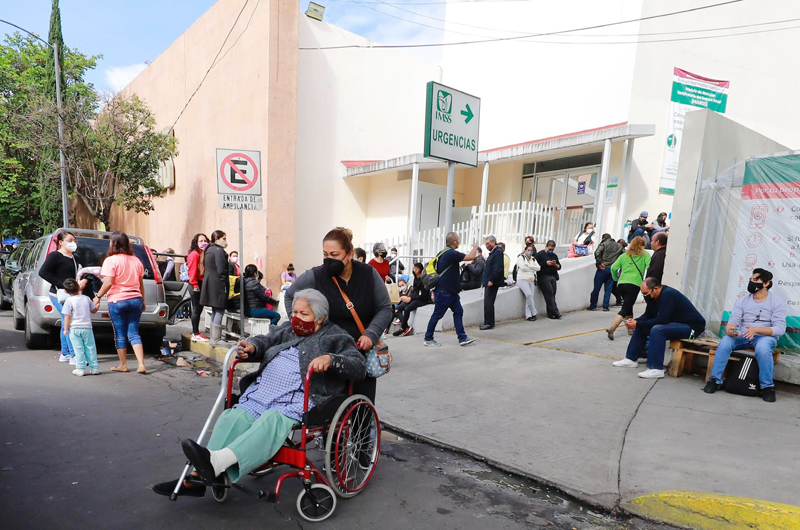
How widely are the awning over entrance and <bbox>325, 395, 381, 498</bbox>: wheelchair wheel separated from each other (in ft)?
27.1

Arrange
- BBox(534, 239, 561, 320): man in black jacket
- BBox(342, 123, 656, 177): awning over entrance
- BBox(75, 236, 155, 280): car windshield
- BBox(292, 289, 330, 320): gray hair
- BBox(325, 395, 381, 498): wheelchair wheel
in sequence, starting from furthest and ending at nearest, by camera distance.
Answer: BBox(342, 123, 656, 177): awning over entrance → BBox(534, 239, 561, 320): man in black jacket → BBox(75, 236, 155, 280): car windshield → BBox(292, 289, 330, 320): gray hair → BBox(325, 395, 381, 498): wheelchair wheel

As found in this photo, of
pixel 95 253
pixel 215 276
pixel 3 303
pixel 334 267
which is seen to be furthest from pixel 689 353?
pixel 3 303

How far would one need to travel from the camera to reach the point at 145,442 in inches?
160

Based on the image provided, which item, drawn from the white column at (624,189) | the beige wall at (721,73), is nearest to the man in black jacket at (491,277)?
the white column at (624,189)

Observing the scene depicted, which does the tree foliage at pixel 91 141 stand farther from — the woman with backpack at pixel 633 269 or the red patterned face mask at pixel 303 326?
the red patterned face mask at pixel 303 326

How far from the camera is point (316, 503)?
9.70 ft

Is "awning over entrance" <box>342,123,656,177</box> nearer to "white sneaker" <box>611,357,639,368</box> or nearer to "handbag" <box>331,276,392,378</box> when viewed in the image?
"white sneaker" <box>611,357,639,368</box>

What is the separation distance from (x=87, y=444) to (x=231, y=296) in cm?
369

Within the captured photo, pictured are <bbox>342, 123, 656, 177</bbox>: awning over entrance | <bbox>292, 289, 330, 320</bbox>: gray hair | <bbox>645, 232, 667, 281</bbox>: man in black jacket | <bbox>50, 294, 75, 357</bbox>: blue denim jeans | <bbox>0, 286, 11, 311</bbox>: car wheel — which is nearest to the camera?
<bbox>292, 289, 330, 320</bbox>: gray hair

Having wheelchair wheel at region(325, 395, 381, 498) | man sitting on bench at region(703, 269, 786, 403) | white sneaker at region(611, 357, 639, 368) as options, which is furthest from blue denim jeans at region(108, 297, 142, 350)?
man sitting on bench at region(703, 269, 786, 403)

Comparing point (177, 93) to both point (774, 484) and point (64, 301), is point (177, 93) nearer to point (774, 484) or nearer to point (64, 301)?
point (64, 301)

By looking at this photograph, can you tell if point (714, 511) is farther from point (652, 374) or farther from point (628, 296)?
point (628, 296)

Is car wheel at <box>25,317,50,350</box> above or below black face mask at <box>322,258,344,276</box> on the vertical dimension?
below

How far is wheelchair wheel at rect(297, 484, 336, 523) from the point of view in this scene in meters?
2.96
